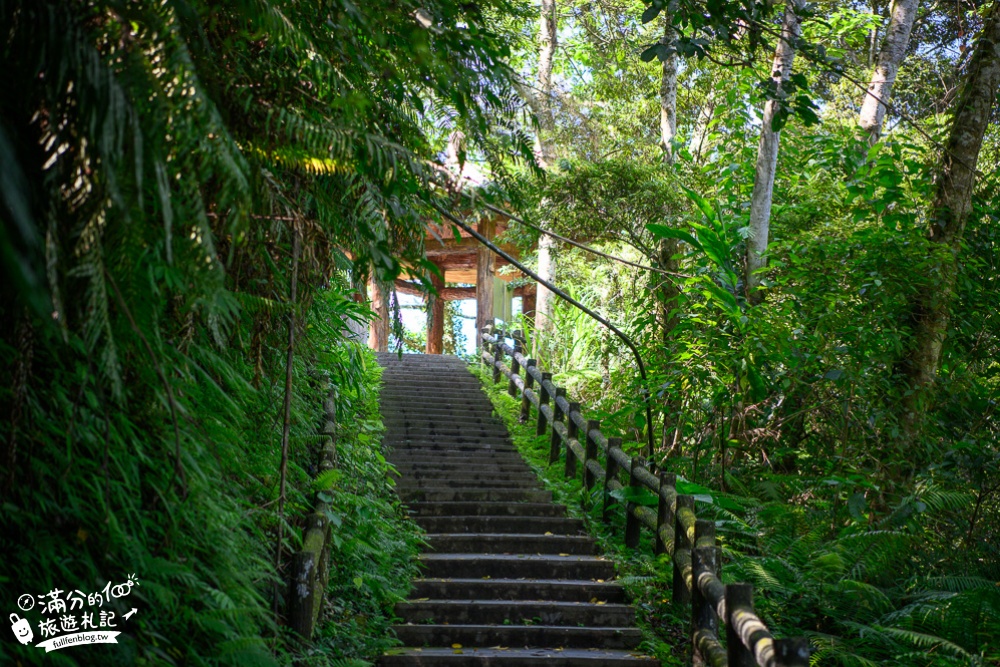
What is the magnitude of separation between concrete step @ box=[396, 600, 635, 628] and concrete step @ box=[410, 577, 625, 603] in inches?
7.4

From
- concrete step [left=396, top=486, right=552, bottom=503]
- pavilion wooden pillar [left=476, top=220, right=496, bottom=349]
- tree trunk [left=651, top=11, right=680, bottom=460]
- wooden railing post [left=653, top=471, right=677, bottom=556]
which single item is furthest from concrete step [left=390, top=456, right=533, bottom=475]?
pavilion wooden pillar [left=476, top=220, right=496, bottom=349]

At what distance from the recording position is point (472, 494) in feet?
27.3

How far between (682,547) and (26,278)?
5.54 metres

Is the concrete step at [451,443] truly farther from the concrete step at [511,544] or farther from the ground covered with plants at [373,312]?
the concrete step at [511,544]

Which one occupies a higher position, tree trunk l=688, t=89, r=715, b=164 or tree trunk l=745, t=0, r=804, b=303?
tree trunk l=688, t=89, r=715, b=164

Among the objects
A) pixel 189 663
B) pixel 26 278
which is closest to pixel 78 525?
pixel 189 663

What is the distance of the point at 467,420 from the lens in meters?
11.5

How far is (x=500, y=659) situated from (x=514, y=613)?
78cm

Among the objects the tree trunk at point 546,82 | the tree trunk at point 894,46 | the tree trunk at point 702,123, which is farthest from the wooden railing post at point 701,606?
the tree trunk at point 702,123

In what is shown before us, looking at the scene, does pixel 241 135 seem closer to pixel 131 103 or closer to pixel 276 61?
pixel 276 61

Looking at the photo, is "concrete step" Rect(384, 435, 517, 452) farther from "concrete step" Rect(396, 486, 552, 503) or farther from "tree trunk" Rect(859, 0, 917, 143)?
"tree trunk" Rect(859, 0, 917, 143)

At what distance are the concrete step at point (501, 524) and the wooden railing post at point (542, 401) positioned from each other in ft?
9.17

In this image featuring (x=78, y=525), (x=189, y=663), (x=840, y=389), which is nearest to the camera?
(x=78, y=525)

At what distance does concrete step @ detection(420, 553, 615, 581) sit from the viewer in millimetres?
6855
